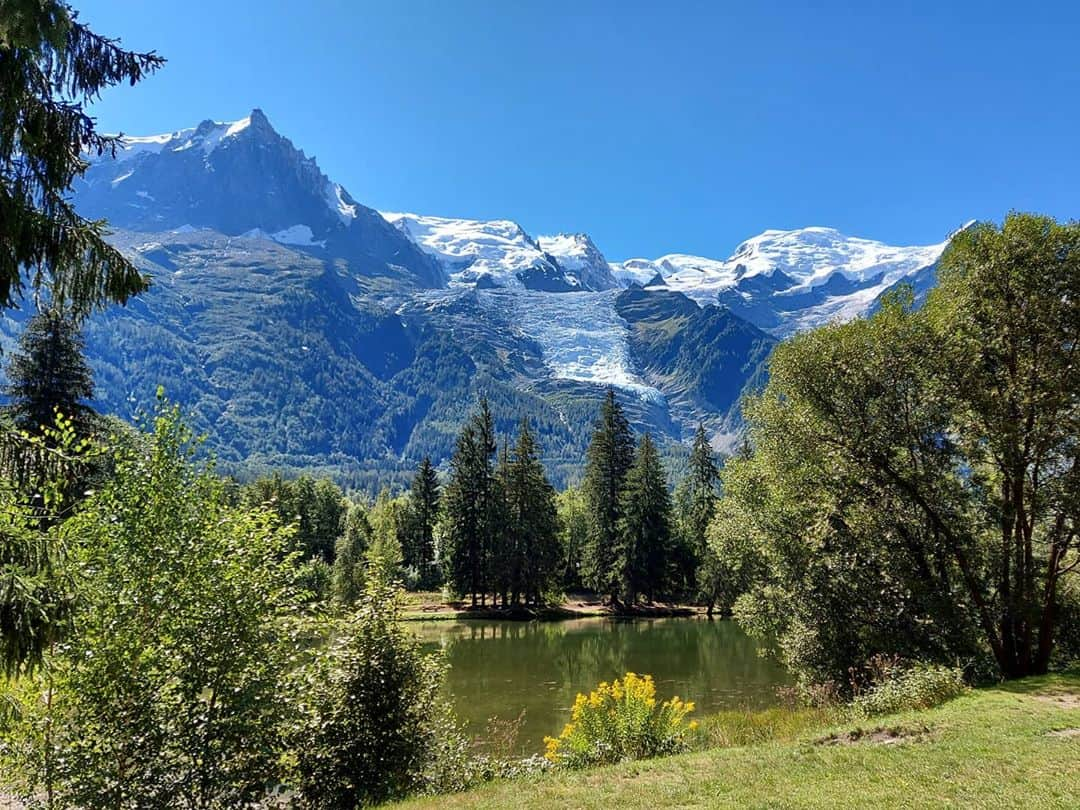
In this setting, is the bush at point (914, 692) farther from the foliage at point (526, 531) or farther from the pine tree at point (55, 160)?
the foliage at point (526, 531)

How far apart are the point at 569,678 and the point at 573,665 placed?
12.6 feet

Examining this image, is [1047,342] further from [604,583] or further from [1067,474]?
[604,583]

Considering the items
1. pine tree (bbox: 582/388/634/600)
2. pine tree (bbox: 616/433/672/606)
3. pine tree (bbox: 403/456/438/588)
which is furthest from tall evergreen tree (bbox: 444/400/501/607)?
pine tree (bbox: 616/433/672/606)

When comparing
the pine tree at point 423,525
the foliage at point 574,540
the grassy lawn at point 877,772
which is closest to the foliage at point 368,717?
the grassy lawn at point 877,772

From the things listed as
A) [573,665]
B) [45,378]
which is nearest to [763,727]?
[573,665]

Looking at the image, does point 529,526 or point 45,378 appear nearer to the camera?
point 45,378

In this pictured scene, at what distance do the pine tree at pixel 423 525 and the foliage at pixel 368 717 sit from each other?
61834 mm

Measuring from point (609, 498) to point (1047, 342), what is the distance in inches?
2129

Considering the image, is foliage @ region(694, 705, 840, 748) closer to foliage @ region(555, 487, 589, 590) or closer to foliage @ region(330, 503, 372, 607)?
foliage @ region(330, 503, 372, 607)

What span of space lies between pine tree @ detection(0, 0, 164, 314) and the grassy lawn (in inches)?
379

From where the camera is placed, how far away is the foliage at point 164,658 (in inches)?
377

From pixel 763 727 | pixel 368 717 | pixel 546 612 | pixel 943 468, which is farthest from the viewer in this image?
pixel 546 612

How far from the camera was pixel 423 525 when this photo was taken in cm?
7806

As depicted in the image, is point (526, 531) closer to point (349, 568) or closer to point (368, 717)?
point (349, 568)
